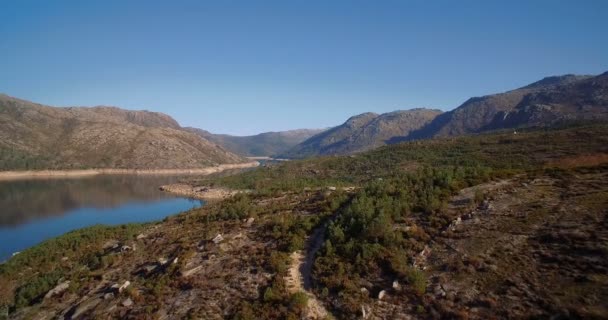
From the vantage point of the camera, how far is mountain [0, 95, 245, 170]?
149 meters

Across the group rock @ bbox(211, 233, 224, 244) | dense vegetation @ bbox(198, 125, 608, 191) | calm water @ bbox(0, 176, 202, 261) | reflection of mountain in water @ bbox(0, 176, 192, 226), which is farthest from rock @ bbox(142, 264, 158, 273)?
reflection of mountain in water @ bbox(0, 176, 192, 226)

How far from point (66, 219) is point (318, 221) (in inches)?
2381

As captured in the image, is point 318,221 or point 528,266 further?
point 318,221

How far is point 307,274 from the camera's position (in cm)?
1861

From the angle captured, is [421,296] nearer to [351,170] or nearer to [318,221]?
[318,221]

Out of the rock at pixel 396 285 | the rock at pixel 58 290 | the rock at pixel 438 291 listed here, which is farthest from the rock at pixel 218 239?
the rock at pixel 438 291

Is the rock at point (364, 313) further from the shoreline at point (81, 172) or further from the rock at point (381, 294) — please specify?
the shoreline at point (81, 172)

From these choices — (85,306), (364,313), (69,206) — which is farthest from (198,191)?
(364,313)

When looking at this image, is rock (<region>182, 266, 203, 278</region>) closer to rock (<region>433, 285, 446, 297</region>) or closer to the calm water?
rock (<region>433, 285, 446, 297</region>)

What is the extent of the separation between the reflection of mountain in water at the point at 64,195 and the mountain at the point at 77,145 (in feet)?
79.5

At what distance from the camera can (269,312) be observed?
51.2ft

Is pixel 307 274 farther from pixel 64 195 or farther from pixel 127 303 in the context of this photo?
pixel 64 195

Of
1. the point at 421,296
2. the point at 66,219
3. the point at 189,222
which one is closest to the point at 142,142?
the point at 66,219

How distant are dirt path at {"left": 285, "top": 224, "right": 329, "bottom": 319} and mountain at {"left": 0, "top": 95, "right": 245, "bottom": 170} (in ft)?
478
